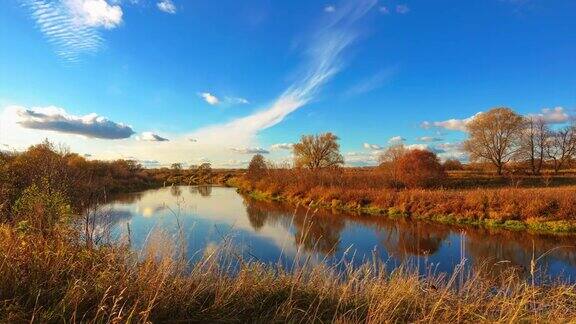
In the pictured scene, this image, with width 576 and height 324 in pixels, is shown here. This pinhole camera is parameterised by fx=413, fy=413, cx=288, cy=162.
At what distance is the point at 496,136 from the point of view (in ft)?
148

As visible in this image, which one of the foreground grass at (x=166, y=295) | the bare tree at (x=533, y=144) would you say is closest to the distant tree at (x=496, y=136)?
the bare tree at (x=533, y=144)

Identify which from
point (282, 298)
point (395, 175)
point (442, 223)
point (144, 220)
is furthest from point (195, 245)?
point (395, 175)

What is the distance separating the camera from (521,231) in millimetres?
21500

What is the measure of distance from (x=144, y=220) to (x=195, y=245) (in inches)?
299

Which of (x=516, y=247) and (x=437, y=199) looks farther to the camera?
(x=437, y=199)

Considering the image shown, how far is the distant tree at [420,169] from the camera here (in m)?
37.1

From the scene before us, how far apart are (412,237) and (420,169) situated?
19.2 m

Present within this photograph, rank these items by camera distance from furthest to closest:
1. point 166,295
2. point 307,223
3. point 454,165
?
point 454,165 < point 307,223 < point 166,295

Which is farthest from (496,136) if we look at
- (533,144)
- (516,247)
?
(516,247)

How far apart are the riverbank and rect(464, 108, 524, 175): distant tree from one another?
17.3 meters

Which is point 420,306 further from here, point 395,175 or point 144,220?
point 395,175

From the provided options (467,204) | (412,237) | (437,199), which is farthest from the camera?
(437,199)

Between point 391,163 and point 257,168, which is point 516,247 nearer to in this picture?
point 391,163

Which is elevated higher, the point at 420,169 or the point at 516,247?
the point at 420,169
